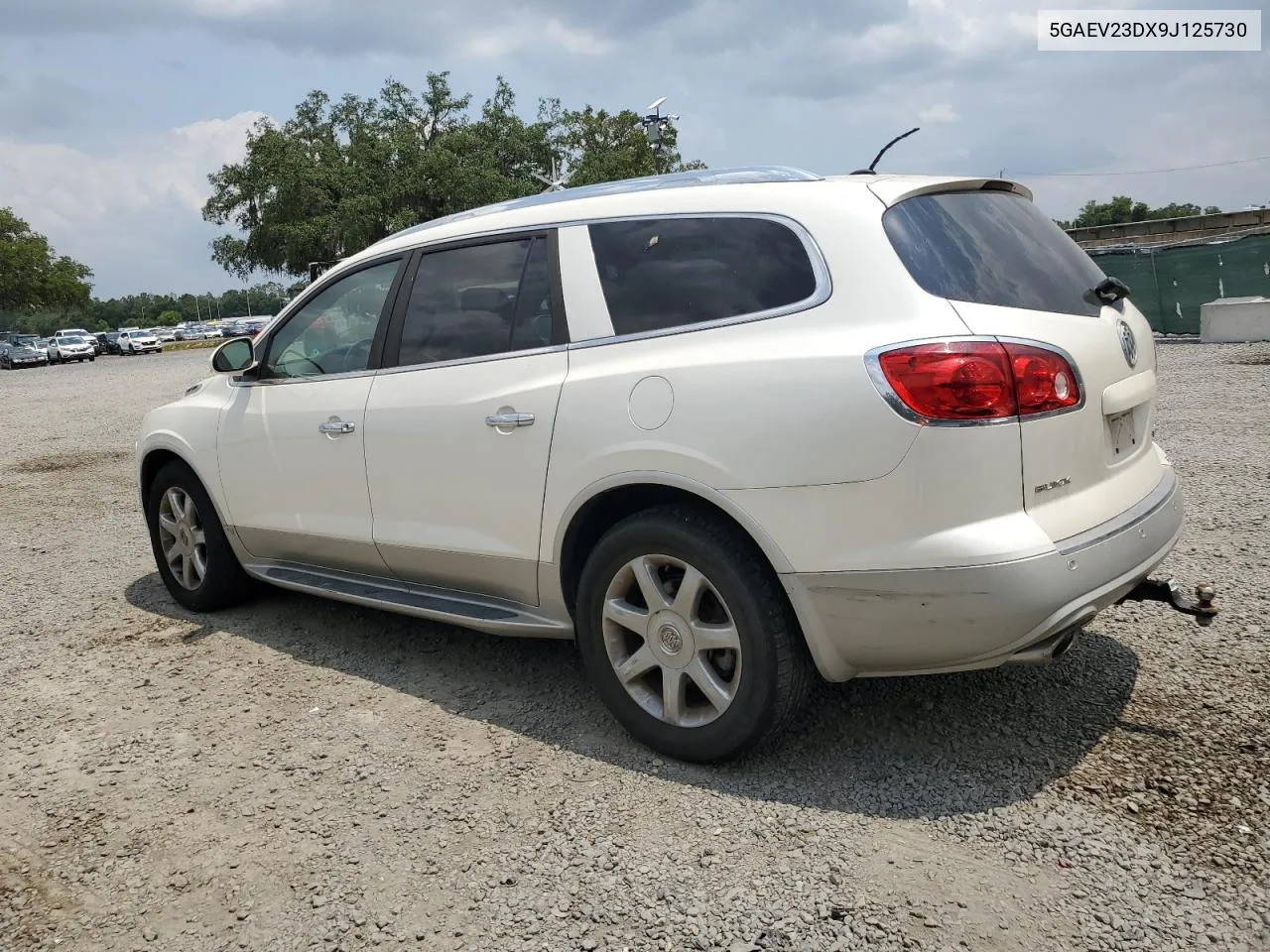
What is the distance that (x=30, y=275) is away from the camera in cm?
7712

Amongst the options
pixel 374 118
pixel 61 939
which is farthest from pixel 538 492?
pixel 374 118

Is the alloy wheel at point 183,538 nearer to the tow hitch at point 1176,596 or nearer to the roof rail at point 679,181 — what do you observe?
the roof rail at point 679,181

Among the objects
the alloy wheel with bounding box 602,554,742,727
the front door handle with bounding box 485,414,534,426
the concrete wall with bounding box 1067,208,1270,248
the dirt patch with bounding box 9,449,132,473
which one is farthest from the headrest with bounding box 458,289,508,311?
the concrete wall with bounding box 1067,208,1270,248

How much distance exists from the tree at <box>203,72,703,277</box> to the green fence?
88.0 ft

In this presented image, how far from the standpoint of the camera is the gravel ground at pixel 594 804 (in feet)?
8.71

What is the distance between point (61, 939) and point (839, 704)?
8.29ft

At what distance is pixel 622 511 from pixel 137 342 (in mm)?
60007

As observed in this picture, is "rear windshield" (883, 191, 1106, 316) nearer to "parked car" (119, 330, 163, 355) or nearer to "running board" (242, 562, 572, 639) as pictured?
"running board" (242, 562, 572, 639)

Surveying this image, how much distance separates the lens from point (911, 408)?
283 cm

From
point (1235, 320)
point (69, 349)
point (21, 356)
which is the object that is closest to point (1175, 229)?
point (1235, 320)

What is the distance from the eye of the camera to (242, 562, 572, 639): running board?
385 cm

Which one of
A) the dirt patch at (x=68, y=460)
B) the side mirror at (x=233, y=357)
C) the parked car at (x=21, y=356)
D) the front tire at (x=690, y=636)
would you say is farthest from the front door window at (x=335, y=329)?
the parked car at (x=21, y=356)

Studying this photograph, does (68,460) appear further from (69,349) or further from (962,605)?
(69,349)

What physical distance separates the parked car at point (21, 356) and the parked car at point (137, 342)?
5182 mm
